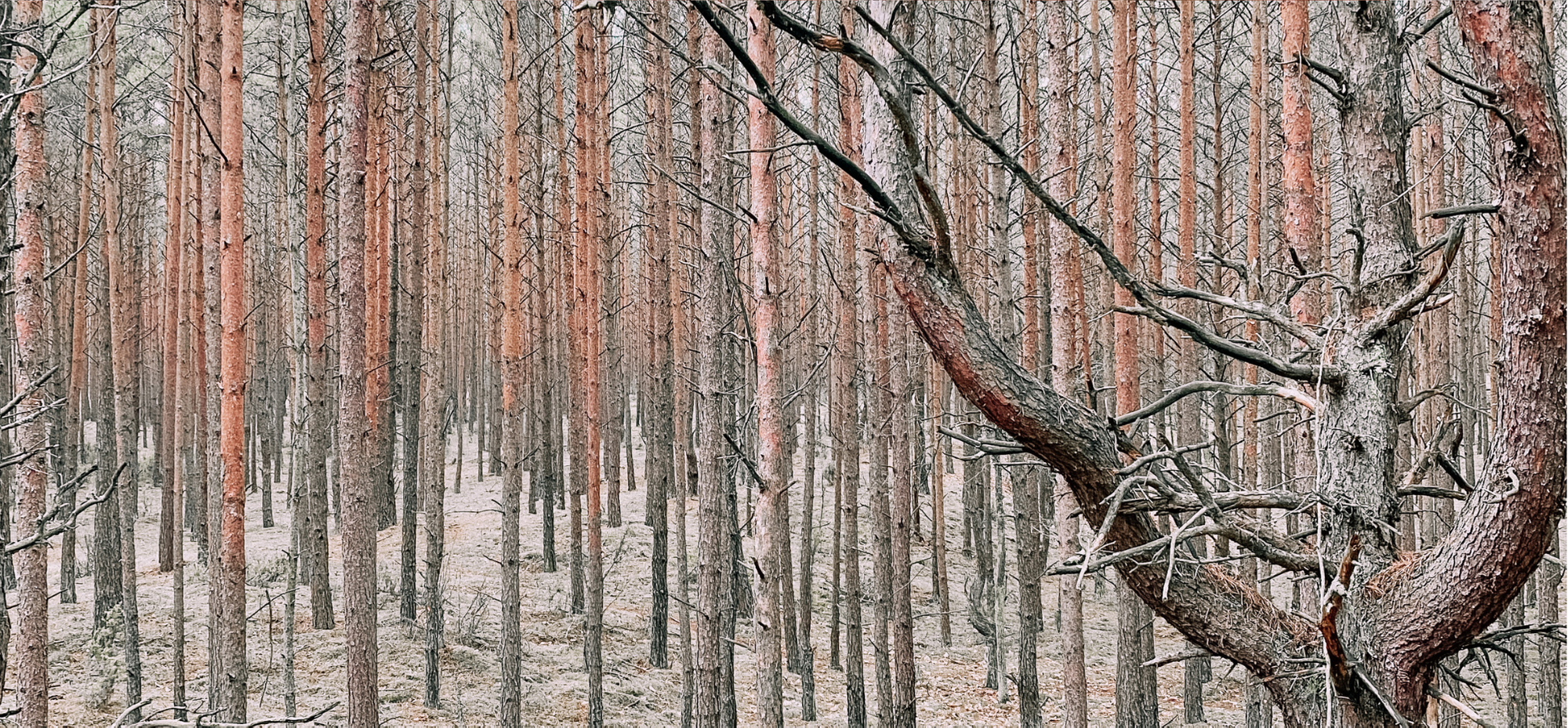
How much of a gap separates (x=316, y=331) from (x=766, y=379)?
526cm

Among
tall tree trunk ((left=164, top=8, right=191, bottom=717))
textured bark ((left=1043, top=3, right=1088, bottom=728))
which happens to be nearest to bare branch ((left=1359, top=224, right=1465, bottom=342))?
textured bark ((left=1043, top=3, right=1088, bottom=728))

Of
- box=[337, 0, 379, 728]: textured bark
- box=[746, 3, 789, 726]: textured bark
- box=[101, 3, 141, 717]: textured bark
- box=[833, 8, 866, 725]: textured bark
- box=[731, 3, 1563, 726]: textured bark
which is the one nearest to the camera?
box=[731, 3, 1563, 726]: textured bark

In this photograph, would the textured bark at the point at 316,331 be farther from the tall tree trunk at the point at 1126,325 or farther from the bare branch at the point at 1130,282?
the bare branch at the point at 1130,282

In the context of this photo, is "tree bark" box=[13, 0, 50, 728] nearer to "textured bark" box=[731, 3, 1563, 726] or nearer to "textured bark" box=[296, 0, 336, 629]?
"textured bark" box=[296, 0, 336, 629]

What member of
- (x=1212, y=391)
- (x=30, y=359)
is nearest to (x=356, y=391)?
(x=30, y=359)

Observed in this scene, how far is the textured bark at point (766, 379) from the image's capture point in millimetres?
5609

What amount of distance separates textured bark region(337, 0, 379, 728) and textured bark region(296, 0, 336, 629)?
4.61 feet

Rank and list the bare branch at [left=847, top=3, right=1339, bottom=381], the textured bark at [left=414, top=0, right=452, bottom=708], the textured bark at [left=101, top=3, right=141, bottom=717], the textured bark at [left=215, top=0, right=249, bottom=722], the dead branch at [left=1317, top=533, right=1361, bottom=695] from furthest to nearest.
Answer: the textured bark at [left=414, top=0, right=452, bottom=708]
the textured bark at [left=101, top=3, right=141, bottom=717]
the textured bark at [left=215, top=0, right=249, bottom=722]
the dead branch at [left=1317, top=533, right=1361, bottom=695]
the bare branch at [left=847, top=3, right=1339, bottom=381]

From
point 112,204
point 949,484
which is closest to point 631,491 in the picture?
point 949,484

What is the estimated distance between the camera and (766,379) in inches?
223

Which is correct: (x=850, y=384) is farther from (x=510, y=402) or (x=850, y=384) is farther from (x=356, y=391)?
(x=356, y=391)

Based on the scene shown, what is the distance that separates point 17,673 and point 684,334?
8.61m

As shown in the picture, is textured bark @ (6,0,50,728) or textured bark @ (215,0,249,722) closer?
textured bark @ (6,0,50,728)

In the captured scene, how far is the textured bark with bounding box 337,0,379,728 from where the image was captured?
6.31 metres
